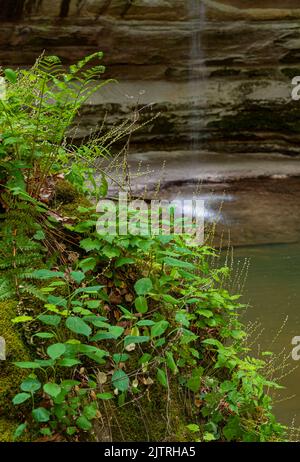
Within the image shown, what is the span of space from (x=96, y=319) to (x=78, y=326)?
0.71ft

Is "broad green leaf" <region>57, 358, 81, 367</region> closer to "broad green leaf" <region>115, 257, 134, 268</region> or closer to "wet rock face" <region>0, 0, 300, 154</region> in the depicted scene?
"broad green leaf" <region>115, 257, 134, 268</region>

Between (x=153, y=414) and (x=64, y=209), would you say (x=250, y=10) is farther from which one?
(x=153, y=414)

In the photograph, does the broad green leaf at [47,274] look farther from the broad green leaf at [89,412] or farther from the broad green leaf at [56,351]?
the broad green leaf at [89,412]

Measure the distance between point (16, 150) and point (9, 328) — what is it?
3.27ft

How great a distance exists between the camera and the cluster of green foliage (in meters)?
2.39

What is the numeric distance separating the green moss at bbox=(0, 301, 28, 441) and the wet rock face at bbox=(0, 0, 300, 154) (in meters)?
9.75

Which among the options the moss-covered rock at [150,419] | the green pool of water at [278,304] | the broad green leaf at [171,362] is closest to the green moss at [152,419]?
the moss-covered rock at [150,419]

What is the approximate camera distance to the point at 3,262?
9.07ft

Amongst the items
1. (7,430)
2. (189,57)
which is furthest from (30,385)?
(189,57)

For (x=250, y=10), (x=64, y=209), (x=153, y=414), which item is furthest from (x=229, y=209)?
(x=153, y=414)

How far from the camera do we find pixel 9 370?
2422mm

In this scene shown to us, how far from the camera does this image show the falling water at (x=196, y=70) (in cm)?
1229

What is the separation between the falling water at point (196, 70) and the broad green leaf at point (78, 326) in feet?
34.5

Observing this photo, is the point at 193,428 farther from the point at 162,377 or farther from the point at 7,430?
the point at 7,430
